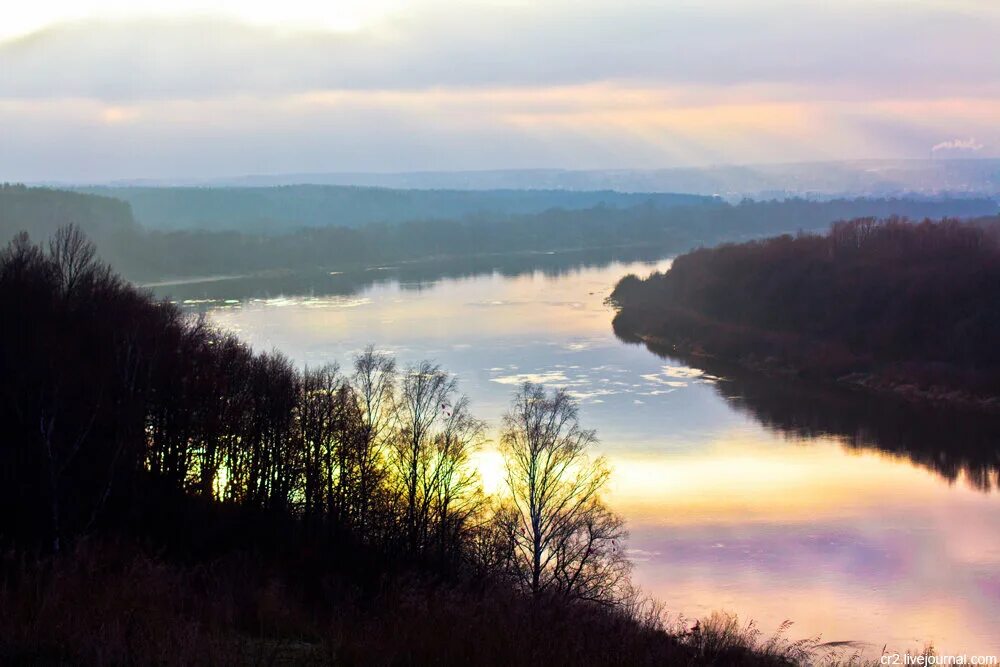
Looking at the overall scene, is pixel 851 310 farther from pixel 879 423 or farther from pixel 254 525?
pixel 254 525

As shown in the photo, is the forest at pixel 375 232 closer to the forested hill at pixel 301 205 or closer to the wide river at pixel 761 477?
the forested hill at pixel 301 205

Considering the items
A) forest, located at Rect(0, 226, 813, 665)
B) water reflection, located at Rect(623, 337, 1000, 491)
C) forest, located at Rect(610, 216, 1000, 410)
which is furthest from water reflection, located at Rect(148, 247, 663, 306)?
forest, located at Rect(0, 226, 813, 665)

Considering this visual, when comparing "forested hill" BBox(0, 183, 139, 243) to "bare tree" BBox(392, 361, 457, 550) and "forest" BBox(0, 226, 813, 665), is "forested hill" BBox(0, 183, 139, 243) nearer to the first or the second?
"bare tree" BBox(392, 361, 457, 550)

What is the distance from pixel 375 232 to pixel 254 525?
50.5 metres

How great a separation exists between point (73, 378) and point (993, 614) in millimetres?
7281

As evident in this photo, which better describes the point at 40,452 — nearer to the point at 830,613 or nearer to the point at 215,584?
the point at 215,584

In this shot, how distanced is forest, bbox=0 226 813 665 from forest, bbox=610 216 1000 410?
9688 mm

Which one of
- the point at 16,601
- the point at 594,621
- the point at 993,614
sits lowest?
the point at 993,614

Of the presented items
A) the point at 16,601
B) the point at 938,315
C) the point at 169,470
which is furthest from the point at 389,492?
the point at 938,315

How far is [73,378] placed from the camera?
8367 millimetres

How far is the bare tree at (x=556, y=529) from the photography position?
8805 mm

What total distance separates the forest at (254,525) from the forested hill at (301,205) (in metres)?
57.7

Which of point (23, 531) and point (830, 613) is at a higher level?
point (23, 531)

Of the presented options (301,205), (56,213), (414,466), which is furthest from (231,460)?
(301,205)
